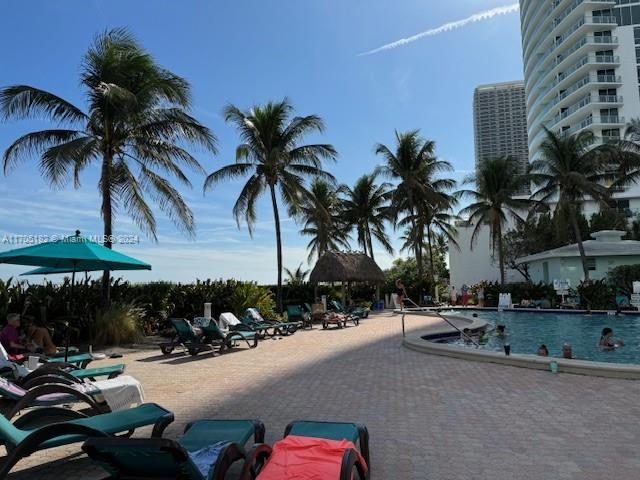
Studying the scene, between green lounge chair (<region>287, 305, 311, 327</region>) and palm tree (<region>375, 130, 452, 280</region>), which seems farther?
palm tree (<region>375, 130, 452, 280</region>)

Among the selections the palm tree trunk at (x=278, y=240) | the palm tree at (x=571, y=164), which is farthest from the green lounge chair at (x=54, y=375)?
the palm tree at (x=571, y=164)

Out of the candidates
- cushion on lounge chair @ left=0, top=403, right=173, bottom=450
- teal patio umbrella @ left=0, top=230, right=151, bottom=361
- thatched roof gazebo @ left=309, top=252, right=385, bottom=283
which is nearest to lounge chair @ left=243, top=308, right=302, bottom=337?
teal patio umbrella @ left=0, top=230, right=151, bottom=361

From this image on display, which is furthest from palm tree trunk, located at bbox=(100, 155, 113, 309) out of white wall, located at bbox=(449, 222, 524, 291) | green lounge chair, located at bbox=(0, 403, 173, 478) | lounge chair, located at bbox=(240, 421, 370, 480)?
white wall, located at bbox=(449, 222, 524, 291)

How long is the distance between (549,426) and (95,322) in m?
11.3

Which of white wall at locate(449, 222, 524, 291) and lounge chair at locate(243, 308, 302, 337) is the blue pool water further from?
white wall at locate(449, 222, 524, 291)

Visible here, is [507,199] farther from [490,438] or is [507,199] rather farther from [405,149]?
[490,438]

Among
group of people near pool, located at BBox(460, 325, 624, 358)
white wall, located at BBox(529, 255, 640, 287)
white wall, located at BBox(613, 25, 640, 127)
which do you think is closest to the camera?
group of people near pool, located at BBox(460, 325, 624, 358)

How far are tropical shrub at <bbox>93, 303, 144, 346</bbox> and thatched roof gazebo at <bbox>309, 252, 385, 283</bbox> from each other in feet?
34.5

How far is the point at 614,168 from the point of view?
1319 inches

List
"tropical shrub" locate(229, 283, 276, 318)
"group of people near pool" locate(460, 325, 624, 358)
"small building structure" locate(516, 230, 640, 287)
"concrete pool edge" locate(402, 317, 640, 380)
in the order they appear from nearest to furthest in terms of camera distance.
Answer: "concrete pool edge" locate(402, 317, 640, 380)
"group of people near pool" locate(460, 325, 624, 358)
"tropical shrub" locate(229, 283, 276, 318)
"small building structure" locate(516, 230, 640, 287)

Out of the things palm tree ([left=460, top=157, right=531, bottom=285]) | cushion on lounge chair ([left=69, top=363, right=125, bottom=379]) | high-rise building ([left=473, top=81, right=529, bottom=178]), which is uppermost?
high-rise building ([left=473, top=81, right=529, bottom=178])

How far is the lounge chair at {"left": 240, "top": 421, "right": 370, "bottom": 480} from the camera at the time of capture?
121 inches

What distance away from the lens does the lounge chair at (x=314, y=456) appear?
3084mm

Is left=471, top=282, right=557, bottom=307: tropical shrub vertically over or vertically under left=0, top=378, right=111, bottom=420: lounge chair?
over
